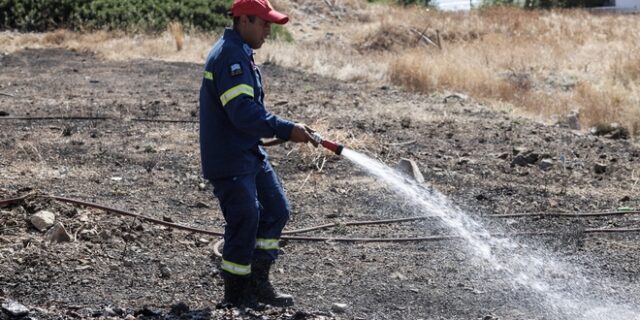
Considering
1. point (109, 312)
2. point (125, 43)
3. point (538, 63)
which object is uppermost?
point (109, 312)

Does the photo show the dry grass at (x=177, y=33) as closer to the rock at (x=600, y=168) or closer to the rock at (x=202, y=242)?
the rock at (x=600, y=168)

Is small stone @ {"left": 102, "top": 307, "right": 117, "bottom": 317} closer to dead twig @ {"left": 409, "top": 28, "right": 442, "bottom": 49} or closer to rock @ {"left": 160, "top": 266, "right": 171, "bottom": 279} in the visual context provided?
rock @ {"left": 160, "top": 266, "right": 171, "bottom": 279}

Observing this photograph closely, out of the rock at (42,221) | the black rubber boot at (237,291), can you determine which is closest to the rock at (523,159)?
the rock at (42,221)

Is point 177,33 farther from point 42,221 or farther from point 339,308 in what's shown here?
point 339,308

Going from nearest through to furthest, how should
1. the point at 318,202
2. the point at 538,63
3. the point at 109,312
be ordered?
1. the point at 109,312
2. the point at 318,202
3. the point at 538,63

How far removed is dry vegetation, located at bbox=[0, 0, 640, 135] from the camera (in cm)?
1708

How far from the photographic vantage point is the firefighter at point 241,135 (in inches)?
211

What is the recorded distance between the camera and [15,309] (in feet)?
17.3

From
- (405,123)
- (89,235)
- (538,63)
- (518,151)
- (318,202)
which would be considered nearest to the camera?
(89,235)

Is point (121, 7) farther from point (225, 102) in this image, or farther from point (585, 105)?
point (225, 102)

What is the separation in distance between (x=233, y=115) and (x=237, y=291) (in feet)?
3.53

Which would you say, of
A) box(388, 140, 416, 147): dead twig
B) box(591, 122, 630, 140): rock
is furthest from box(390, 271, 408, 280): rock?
box(591, 122, 630, 140): rock

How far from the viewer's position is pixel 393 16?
37.2 m

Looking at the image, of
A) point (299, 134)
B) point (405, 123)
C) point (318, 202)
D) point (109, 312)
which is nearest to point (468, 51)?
point (405, 123)
